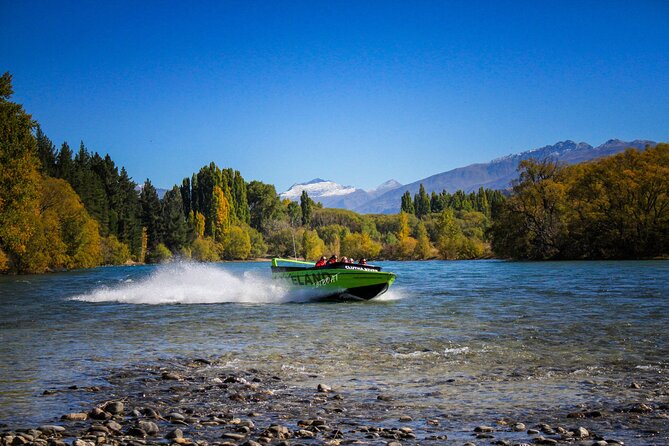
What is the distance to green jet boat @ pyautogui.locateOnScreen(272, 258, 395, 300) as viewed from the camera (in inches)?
1215

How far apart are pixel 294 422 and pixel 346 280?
73.8ft

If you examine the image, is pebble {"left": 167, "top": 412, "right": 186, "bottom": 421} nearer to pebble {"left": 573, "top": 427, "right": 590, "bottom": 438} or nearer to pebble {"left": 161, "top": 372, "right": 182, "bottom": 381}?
pebble {"left": 161, "top": 372, "right": 182, "bottom": 381}

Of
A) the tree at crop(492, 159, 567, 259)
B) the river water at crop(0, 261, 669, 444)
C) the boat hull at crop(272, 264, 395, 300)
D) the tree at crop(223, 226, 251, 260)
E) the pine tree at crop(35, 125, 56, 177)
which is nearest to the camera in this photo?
the river water at crop(0, 261, 669, 444)

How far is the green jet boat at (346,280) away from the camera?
30.9 meters

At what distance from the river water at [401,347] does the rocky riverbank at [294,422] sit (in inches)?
11.2

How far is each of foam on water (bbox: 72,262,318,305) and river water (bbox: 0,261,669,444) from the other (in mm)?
2009

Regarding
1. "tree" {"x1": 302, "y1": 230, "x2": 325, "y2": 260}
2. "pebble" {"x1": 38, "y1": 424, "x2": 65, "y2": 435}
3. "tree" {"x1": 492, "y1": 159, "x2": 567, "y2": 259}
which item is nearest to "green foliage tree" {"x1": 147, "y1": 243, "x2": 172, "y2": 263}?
"tree" {"x1": 302, "y1": 230, "x2": 325, "y2": 260}

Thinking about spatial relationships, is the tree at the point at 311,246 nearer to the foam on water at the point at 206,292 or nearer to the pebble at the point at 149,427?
the foam on water at the point at 206,292

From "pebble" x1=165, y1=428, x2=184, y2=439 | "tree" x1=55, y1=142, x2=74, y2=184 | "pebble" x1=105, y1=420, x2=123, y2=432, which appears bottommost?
"pebble" x1=165, y1=428, x2=184, y2=439

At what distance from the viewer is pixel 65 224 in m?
83.9

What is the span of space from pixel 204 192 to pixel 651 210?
408 feet

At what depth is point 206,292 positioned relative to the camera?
38500mm

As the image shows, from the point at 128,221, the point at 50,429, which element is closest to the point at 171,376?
the point at 50,429

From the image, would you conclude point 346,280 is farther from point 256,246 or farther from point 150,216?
point 256,246
